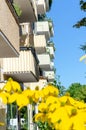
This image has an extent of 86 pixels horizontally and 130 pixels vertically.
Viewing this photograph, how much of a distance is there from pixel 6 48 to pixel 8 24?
3.95ft

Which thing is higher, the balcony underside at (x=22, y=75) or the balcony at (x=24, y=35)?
the balcony at (x=24, y=35)

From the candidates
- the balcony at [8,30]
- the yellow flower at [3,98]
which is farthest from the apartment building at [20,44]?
the yellow flower at [3,98]

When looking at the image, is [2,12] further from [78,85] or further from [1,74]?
[78,85]

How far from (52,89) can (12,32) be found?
11.2 meters

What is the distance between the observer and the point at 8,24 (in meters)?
12.4

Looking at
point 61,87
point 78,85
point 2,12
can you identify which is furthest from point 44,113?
point 78,85

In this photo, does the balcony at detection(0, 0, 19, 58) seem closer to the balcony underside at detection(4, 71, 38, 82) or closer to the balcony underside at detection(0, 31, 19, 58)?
the balcony underside at detection(0, 31, 19, 58)

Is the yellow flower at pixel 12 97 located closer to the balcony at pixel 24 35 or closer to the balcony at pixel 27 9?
the balcony at pixel 27 9

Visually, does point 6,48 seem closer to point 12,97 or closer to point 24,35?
point 12,97

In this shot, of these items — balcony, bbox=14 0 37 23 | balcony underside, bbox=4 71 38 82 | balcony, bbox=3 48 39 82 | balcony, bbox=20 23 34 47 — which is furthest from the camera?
balcony, bbox=20 23 34 47

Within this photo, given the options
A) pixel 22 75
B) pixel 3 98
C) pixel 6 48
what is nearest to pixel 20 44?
pixel 22 75

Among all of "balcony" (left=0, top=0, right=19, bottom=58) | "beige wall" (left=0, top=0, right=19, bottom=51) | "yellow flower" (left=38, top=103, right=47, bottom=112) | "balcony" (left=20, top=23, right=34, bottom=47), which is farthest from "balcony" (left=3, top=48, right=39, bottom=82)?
"yellow flower" (left=38, top=103, right=47, bottom=112)

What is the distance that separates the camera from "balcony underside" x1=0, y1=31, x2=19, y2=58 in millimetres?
11755

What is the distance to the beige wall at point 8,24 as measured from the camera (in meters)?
11.4
